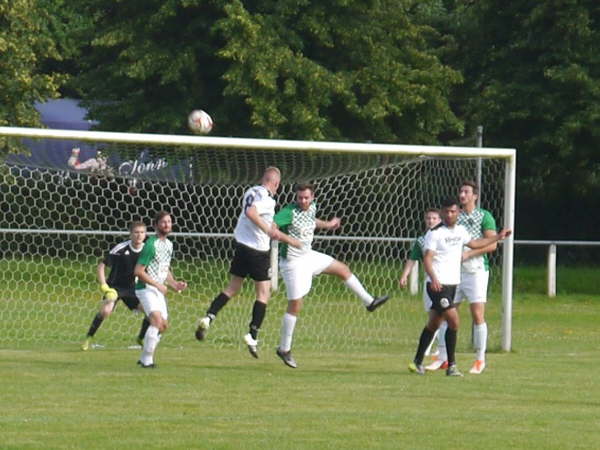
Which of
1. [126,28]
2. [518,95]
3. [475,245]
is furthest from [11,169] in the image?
[518,95]

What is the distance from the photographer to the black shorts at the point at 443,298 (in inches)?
551

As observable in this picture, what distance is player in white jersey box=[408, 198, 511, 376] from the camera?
13992 mm

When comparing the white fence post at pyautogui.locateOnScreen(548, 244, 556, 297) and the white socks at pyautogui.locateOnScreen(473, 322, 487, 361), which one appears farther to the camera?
the white fence post at pyautogui.locateOnScreen(548, 244, 556, 297)

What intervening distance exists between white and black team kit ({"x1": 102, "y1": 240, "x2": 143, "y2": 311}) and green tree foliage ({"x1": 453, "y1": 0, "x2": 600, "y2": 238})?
559 inches

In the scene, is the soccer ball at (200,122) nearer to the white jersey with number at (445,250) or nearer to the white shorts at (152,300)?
the white shorts at (152,300)

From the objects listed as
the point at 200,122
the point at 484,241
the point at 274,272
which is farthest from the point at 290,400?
the point at 274,272

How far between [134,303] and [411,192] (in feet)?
14.6

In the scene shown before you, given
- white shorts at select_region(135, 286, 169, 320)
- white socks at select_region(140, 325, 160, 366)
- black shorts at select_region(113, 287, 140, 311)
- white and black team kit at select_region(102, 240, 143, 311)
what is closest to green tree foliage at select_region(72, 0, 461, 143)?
white and black team kit at select_region(102, 240, 143, 311)

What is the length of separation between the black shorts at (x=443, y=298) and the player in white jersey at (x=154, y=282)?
2661mm

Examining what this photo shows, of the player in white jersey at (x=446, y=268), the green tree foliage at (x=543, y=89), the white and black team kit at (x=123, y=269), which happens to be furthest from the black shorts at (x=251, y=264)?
the green tree foliage at (x=543, y=89)

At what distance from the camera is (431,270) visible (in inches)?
547

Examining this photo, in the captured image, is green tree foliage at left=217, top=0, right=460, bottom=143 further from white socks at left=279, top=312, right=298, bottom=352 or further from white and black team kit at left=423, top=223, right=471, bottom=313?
white and black team kit at left=423, top=223, right=471, bottom=313

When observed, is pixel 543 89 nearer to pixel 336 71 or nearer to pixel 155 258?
pixel 336 71

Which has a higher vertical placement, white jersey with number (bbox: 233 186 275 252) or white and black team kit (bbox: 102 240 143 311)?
white jersey with number (bbox: 233 186 275 252)
